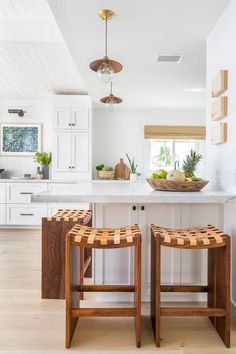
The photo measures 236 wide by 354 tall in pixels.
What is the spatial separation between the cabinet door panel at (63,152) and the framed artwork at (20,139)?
645mm

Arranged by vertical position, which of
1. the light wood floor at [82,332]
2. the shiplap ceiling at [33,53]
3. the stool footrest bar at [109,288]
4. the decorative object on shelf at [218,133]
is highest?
the shiplap ceiling at [33,53]

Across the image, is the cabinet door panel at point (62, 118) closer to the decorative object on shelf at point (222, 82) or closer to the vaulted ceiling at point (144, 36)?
the vaulted ceiling at point (144, 36)

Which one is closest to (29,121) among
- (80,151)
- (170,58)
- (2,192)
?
(80,151)

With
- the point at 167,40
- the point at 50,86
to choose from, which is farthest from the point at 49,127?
the point at 167,40

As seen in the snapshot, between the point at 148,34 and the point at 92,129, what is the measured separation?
283 centimetres

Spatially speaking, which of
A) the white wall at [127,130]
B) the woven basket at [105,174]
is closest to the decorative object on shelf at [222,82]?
the woven basket at [105,174]

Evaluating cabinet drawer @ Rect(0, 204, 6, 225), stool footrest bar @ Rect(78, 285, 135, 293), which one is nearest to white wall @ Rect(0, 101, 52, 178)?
cabinet drawer @ Rect(0, 204, 6, 225)

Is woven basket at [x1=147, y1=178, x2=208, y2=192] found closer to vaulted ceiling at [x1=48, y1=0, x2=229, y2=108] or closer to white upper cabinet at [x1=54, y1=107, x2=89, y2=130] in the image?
vaulted ceiling at [x1=48, y1=0, x2=229, y2=108]

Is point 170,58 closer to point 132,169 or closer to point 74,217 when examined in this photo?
point 74,217

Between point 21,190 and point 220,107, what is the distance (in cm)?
382

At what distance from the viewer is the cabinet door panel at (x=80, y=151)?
204 inches

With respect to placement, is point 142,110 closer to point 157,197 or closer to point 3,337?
point 157,197

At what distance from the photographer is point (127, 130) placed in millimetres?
5742

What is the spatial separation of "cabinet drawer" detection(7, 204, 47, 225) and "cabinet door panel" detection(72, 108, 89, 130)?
1.49 m
